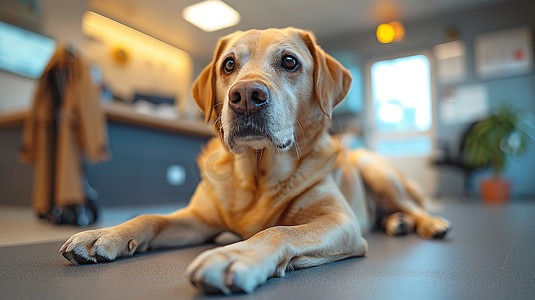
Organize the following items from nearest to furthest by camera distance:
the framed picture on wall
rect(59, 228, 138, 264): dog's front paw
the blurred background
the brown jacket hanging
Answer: rect(59, 228, 138, 264): dog's front paw < the brown jacket hanging < the blurred background < the framed picture on wall

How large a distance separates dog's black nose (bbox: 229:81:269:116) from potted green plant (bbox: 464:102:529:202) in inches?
223

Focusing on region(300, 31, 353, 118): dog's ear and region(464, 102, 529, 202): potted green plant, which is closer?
region(300, 31, 353, 118): dog's ear

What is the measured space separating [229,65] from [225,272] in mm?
797

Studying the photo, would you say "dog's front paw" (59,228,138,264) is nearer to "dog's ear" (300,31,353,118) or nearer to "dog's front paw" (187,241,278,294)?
"dog's front paw" (187,241,278,294)

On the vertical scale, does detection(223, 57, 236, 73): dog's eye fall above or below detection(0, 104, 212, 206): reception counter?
above

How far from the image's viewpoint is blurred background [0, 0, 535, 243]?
383cm

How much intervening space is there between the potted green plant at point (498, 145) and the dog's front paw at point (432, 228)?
14.9 ft

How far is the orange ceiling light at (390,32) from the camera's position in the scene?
6793 millimetres

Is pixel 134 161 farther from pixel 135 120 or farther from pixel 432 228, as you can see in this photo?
pixel 432 228

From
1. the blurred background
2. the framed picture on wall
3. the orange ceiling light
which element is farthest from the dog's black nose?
Answer: the framed picture on wall

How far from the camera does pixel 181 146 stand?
13.8 feet

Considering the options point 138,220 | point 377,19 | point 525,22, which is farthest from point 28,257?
point 525,22

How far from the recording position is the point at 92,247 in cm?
96

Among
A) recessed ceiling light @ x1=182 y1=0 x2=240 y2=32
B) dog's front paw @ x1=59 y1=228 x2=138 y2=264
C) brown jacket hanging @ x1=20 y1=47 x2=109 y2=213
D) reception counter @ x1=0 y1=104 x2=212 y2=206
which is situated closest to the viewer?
dog's front paw @ x1=59 y1=228 x2=138 y2=264
